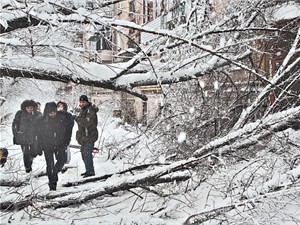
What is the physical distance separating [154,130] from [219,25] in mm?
4050

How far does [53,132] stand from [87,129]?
29.5 inches

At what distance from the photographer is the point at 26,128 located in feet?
27.1

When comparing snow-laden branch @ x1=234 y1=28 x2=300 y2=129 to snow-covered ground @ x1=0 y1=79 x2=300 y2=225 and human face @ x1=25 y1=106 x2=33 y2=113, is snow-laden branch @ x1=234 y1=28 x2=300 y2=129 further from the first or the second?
human face @ x1=25 y1=106 x2=33 y2=113

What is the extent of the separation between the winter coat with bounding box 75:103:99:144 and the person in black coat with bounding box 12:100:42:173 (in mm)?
771

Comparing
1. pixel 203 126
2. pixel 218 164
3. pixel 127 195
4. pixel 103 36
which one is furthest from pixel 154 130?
pixel 103 36

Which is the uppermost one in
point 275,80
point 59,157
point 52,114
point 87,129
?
point 275,80

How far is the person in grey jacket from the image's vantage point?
800cm

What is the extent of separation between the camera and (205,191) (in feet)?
24.1

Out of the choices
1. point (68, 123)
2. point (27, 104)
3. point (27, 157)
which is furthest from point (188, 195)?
point (27, 104)

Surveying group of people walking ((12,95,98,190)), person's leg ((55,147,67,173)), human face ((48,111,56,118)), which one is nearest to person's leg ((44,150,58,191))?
group of people walking ((12,95,98,190))

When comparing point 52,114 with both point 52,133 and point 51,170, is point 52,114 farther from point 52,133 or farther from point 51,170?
point 51,170

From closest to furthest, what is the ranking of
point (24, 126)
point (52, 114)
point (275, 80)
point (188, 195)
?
1. point (275, 80)
2. point (188, 195)
3. point (52, 114)
4. point (24, 126)

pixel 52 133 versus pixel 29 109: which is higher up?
pixel 29 109

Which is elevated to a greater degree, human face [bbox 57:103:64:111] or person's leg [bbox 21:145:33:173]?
human face [bbox 57:103:64:111]
